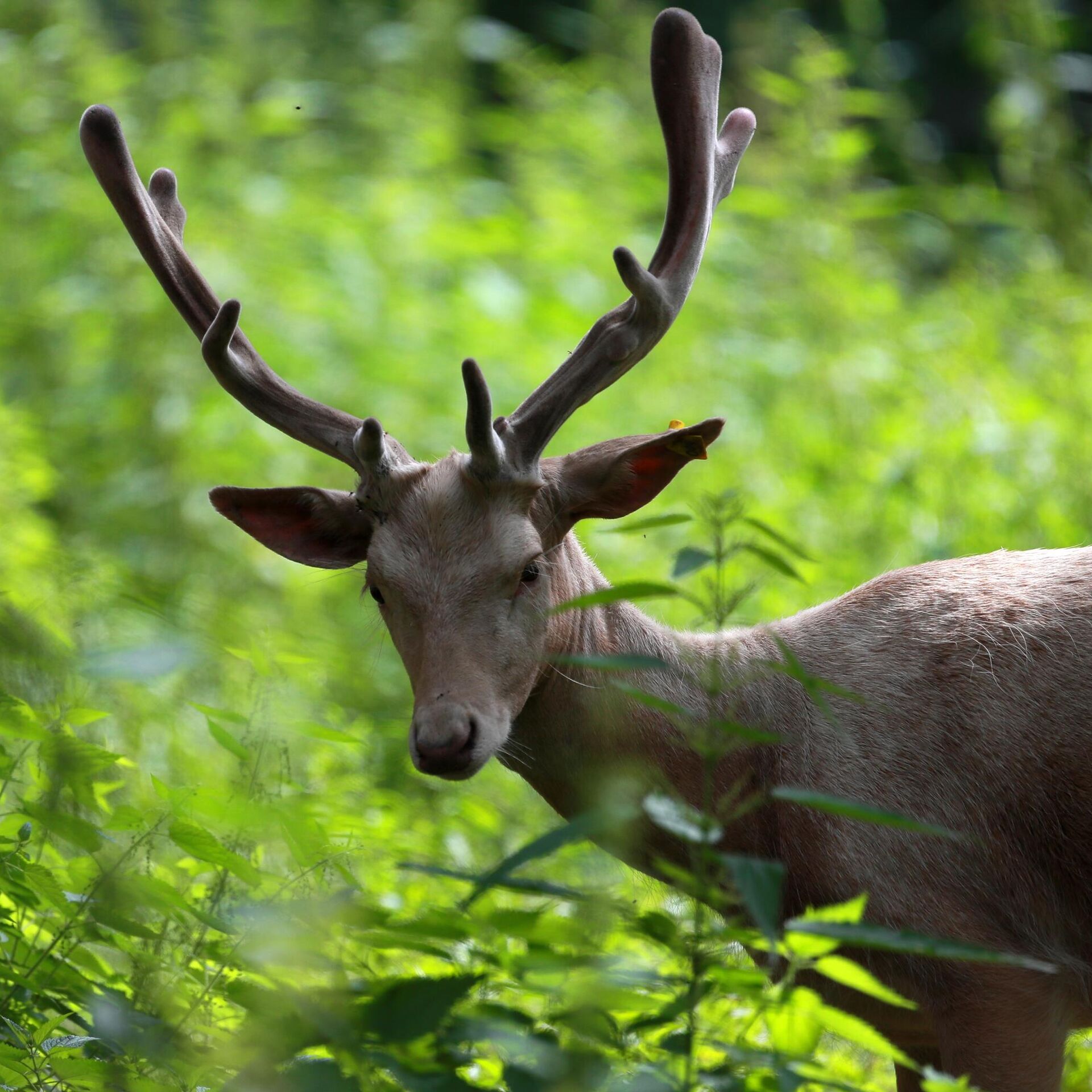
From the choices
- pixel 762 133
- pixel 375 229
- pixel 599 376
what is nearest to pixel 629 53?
pixel 762 133

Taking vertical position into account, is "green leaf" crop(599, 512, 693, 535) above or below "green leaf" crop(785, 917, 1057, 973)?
above

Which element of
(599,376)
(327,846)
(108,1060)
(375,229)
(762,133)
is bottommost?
(108,1060)

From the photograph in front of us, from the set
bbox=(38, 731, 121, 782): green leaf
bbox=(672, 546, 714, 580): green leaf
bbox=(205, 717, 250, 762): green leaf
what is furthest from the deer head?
bbox=(672, 546, 714, 580): green leaf

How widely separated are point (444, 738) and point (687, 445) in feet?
2.79

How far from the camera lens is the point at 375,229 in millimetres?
8609

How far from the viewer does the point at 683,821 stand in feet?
5.25

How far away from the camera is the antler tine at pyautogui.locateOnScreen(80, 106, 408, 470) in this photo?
9.48 ft

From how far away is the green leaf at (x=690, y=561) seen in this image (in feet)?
5.66

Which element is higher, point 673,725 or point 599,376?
point 599,376

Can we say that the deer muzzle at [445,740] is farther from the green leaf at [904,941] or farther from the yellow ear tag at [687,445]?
the green leaf at [904,941]

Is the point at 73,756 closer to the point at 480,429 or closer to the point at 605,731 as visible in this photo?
the point at 480,429

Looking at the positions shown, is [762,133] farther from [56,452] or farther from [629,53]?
[56,452]

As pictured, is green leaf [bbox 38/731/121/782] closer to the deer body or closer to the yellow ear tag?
the deer body

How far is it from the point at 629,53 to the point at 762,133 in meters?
1.14
